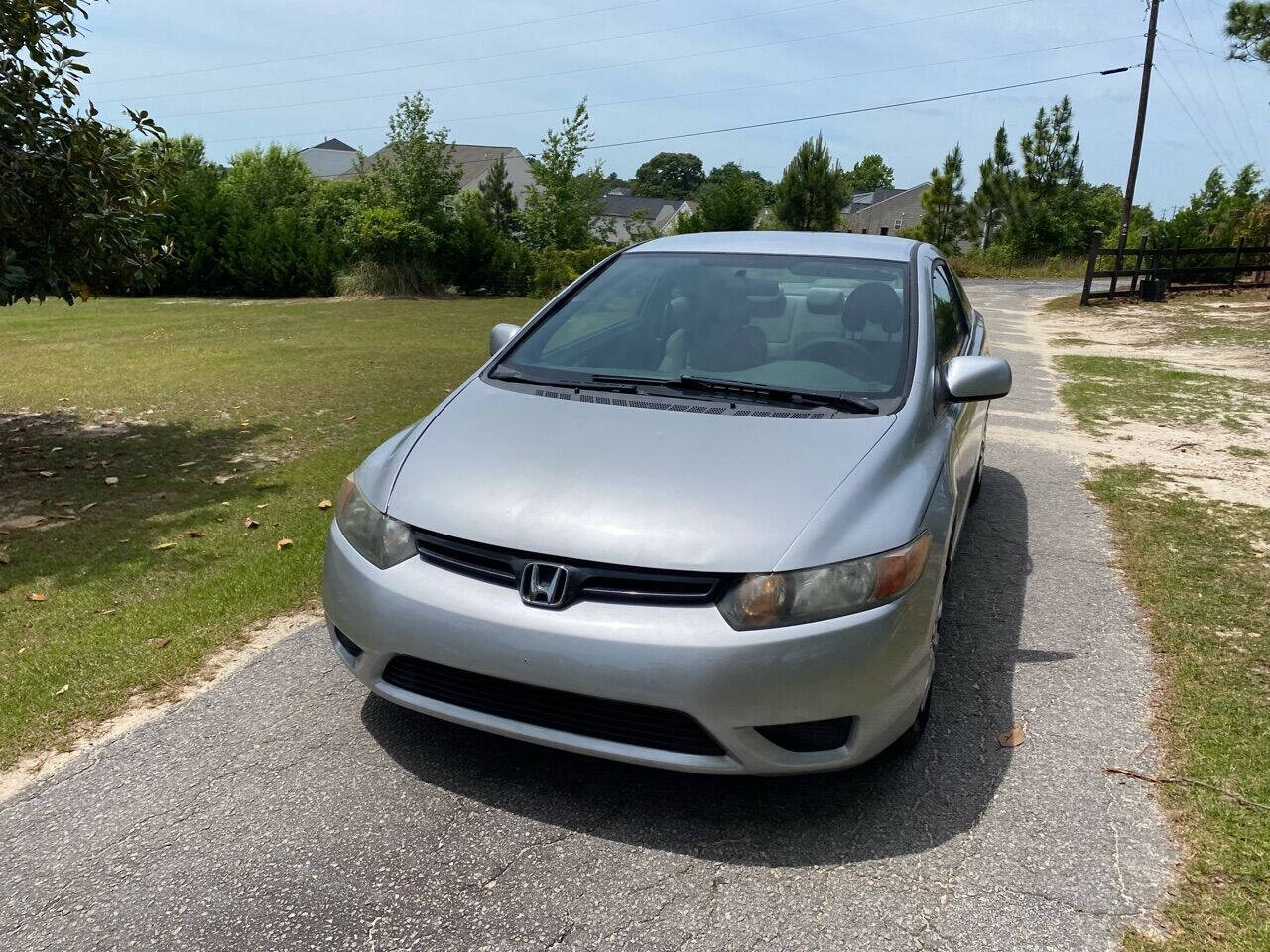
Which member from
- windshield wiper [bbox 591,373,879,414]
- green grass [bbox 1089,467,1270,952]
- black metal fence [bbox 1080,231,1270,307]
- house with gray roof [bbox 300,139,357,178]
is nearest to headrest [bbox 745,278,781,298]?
windshield wiper [bbox 591,373,879,414]

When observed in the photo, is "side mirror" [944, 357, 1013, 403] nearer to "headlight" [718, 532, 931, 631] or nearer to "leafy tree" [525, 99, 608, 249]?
"headlight" [718, 532, 931, 631]

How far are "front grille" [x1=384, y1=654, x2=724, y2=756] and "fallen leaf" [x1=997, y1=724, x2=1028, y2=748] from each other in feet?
4.04

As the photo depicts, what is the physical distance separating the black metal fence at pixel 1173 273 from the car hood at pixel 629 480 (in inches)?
834

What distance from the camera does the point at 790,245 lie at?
13.8 ft

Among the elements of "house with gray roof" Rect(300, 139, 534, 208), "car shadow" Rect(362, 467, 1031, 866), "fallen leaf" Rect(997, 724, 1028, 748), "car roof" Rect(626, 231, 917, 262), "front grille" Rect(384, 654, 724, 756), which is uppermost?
"house with gray roof" Rect(300, 139, 534, 208)

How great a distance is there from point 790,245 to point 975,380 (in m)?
1.20

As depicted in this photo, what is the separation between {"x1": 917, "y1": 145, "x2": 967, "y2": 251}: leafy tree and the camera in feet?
184

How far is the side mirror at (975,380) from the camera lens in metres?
3.42

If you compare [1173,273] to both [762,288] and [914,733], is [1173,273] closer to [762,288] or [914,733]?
[762,288]

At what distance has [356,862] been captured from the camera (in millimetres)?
2480

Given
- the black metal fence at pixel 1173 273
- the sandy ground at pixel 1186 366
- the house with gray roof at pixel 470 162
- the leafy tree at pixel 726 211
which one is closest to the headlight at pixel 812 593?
the sandy ground at pixel 1186 366

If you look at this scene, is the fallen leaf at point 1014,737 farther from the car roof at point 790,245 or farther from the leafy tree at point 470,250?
the leafy tree at point 470,250

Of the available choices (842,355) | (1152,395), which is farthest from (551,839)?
(1152,395)

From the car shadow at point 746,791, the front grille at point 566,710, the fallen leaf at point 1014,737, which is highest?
the front grille at point 566,710
